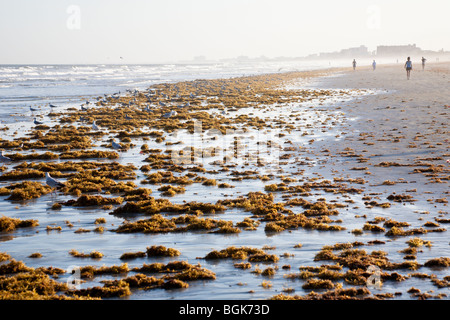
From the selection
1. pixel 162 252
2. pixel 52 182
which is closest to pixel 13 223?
pixel 52 182

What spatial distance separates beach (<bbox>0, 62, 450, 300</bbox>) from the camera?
29.6 feet

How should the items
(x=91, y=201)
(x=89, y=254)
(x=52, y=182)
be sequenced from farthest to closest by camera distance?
(x=52, y=182), (x=91, y=201), (x=89, y=254)

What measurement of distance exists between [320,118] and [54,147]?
18971mm

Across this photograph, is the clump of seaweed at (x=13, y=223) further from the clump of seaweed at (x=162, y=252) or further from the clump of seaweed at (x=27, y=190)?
the clump of seaweed at (x=162, y=252)

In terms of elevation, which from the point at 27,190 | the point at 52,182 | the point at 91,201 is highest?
the point at 52,182

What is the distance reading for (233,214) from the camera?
45.0 ft

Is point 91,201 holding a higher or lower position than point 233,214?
higher

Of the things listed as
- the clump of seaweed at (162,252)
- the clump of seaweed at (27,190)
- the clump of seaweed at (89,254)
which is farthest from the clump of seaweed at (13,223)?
the clump of seaweed at (162,252)

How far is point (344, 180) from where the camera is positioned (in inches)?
672

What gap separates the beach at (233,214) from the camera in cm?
902

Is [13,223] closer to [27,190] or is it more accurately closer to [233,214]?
[27,190]

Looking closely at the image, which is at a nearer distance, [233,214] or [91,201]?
[233,214]

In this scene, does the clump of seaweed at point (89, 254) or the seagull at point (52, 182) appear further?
the seagull at point (52, 182)
